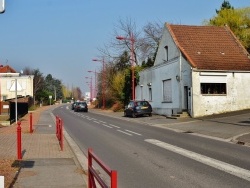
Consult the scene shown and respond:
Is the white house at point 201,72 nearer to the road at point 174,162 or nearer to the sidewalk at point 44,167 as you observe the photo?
A: the road at point 174,162

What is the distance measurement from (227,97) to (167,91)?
6.26 meters

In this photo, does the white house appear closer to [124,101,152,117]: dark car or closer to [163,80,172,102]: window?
[163,80,172,102]: window

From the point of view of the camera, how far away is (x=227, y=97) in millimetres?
31000

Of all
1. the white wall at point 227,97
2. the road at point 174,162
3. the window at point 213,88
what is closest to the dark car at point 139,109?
the window at point 213,88

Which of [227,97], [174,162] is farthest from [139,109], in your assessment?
[174,162]

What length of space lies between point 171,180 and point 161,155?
372 centimetres

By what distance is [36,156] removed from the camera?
1173cm

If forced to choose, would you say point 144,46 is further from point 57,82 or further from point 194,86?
point 57,82

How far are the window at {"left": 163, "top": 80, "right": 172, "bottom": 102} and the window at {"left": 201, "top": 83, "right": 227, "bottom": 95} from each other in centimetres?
470

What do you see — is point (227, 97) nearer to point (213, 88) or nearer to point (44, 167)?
point (213, 88)

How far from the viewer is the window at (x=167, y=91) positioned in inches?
1373

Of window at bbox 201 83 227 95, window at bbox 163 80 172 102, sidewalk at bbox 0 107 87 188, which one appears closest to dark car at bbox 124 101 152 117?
window at bbox 163 80 172 102

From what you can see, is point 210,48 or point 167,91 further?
point 167,91

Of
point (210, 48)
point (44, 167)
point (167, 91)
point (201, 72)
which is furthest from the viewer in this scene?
point (167, 91)
